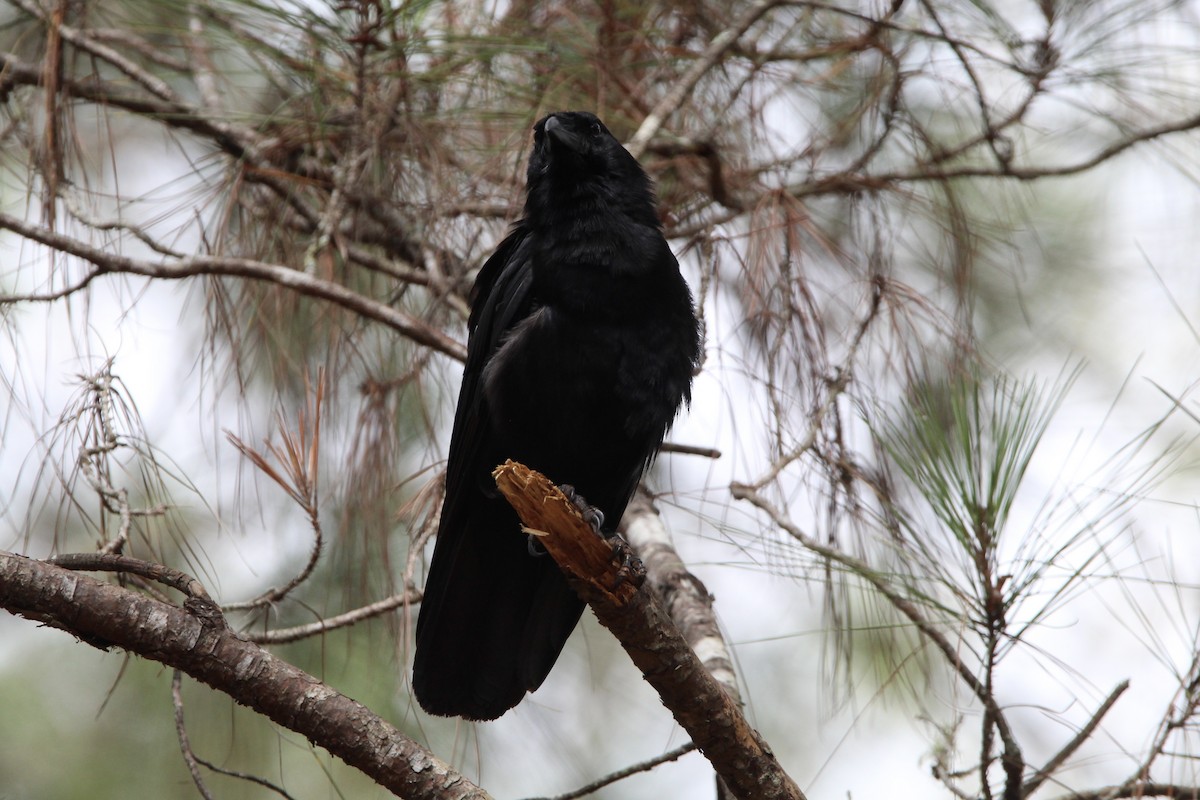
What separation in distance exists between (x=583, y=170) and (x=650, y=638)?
1.32m

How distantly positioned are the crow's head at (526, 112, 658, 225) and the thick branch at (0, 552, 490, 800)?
146 cm

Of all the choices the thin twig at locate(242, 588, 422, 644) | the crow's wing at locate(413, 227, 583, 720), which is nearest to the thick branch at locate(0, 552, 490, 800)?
the thin twig at locate(242, 588, 422, 644)

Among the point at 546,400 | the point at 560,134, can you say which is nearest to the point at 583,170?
the point at 560,134

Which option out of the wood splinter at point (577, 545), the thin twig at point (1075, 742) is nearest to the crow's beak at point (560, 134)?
the wood splinter at point (577, 545)

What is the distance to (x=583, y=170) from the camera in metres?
2.85

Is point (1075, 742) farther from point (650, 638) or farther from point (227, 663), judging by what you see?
point (227, 663)

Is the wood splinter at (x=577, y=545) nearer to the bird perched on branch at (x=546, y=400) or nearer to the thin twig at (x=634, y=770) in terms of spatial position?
the thin twig at (x=634, y=770)

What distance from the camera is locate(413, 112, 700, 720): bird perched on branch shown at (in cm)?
259

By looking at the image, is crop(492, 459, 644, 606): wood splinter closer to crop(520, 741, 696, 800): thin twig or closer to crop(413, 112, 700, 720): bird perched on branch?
crop(520, 741, 696, 800): thin twig

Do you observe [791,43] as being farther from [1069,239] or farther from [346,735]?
[346,735]

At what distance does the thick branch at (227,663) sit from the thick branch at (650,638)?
404 millimetres

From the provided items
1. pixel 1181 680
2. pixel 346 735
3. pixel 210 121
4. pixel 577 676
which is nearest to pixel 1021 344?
pixel 577 676

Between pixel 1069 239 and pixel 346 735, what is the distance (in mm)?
4284

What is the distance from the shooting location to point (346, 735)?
181cm
